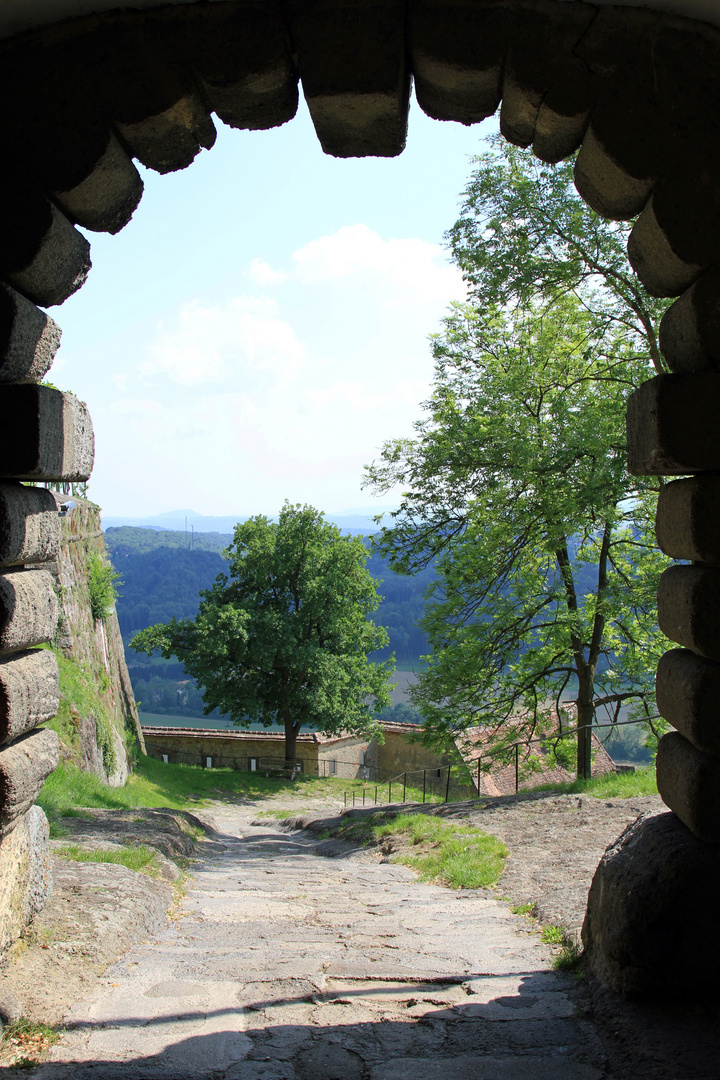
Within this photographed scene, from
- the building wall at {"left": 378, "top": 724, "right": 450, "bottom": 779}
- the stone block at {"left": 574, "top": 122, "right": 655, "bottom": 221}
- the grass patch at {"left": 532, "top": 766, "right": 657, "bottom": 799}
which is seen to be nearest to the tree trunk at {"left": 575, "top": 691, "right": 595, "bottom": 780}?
the grass patch at {"left": 532, "top": 766, "right": 657, "bottom": 799}

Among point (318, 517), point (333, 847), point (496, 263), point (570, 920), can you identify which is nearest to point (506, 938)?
point (570, 920)

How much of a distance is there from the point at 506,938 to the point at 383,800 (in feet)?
60.4

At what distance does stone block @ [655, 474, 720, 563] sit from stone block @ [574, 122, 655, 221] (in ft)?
3.69

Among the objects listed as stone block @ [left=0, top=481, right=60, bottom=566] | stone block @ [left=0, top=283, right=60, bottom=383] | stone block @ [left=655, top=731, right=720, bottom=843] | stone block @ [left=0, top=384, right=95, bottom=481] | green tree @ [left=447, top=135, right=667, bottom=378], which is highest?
green tree @ [left=447, top=135, right=667, bottom=378]

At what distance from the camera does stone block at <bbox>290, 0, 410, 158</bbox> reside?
267 cm

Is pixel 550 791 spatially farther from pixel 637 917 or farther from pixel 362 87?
pixel 362 87

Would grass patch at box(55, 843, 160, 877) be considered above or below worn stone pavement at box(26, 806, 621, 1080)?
below

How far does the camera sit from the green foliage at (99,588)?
15.0 meters

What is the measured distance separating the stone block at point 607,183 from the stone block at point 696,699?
1811 millimetres

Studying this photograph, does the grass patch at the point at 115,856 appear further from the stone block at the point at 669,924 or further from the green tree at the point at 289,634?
the green tree at the point at 289,634

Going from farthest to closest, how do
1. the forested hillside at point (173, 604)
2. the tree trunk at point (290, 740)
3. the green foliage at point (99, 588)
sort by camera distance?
the forested hillside at point (173, 604) → the tree trunk at point (290, 740) → the green foliage at point (99, 588)

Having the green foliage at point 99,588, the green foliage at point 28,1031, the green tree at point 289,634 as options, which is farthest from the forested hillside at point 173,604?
the green foliage at point 28,1031

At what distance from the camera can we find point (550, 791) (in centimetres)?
988

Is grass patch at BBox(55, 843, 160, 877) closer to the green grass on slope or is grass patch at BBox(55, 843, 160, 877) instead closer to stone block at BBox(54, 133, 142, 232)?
the green grass on slope
